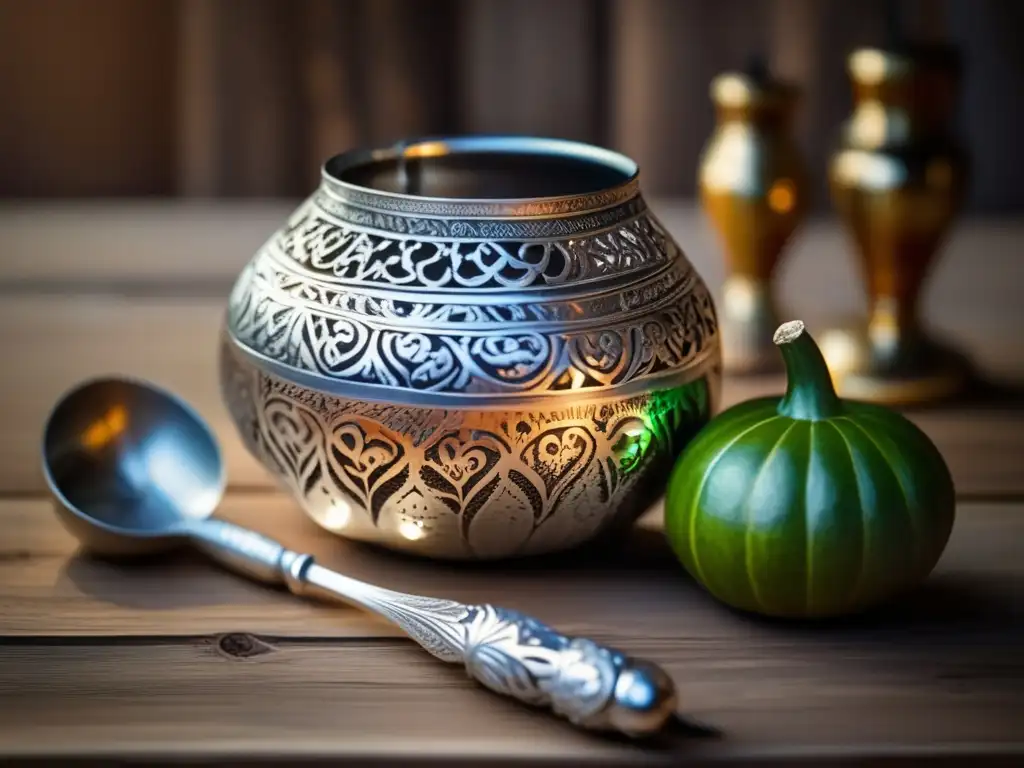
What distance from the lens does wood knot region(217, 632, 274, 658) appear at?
0.58 metres

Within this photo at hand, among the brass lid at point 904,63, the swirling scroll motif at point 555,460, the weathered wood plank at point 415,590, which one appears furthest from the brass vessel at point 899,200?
the swirling scroll motif at point 555,460

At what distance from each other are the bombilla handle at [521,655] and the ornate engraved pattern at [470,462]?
3 cm

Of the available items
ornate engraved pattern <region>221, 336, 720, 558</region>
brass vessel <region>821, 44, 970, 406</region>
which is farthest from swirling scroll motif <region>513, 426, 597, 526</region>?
brass vessel <region>821, 44, 970, 406</region>

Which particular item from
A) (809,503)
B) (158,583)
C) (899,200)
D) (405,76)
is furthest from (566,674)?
(405,76)

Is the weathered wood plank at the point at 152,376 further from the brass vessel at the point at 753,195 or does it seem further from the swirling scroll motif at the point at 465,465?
the swirling scroll motif at the point at 465,465

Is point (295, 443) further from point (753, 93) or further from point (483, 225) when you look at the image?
point (753, 93)

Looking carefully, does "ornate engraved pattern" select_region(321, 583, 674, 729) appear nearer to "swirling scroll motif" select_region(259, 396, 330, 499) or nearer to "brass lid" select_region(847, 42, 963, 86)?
"swirling scroll motif" select_region(259, 396, 330, 499)

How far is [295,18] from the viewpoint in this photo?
4.32 ft

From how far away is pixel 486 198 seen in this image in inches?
25.7

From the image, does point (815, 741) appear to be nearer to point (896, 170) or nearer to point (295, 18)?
point (896, 170)

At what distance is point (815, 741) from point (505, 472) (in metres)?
0.16

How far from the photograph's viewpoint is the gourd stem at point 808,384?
0.58 m

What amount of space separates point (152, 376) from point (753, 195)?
1.30ft

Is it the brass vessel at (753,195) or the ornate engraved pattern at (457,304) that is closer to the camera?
the ornate engraved pattern at (457,304)
